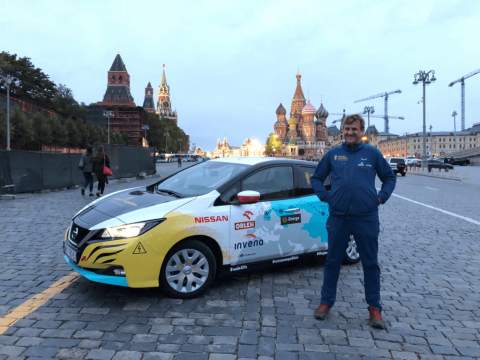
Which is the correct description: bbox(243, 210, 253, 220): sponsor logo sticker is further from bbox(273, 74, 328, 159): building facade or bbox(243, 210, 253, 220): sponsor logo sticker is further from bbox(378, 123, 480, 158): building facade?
bbox(378, 123, 480, 158): building facade

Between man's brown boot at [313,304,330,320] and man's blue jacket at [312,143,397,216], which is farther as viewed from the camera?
man's brown boot at [313,304,330,320]

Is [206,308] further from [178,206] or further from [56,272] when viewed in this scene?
[56,272]

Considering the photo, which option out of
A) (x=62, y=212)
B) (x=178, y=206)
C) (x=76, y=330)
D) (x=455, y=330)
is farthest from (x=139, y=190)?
(x=62, y=212)

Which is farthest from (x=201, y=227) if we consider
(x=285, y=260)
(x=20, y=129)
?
(x=20, y=129)

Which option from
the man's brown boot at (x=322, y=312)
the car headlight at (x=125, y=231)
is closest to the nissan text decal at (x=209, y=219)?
the car headlight at (x=125, y=231)

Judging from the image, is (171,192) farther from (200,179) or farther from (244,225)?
(244,225)

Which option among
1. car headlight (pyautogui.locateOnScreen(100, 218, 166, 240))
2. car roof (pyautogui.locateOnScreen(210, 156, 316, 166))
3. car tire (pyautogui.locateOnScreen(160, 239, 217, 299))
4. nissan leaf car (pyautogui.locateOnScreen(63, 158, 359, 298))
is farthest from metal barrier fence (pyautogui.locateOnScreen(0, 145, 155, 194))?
car tire (pyautogui.locateOnScreen(160, 239, 217, 299))

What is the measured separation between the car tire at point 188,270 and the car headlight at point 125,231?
0.41 metres

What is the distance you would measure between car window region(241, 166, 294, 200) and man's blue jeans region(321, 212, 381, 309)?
1296 mm

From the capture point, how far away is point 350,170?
163 inches

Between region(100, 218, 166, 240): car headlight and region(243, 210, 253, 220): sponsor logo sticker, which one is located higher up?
region(243, 210, 253, 220): sponsor logo sticker

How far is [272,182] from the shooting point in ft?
18.4

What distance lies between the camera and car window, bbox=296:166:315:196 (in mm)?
5810

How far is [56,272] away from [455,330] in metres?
4.89
